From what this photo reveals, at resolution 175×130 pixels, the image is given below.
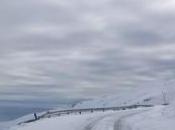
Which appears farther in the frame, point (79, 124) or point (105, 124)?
point (79, 124)

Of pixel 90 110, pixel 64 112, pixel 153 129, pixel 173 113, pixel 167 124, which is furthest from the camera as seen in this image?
pixel 90 110

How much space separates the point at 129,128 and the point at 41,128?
8.23 metres

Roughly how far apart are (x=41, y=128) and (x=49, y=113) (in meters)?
29.9

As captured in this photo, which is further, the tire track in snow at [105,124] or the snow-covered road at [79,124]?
the snow-covered road at [79,124]

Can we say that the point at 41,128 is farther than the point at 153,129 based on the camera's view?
Yes

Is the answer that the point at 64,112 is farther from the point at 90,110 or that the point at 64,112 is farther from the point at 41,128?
the point at 41,128

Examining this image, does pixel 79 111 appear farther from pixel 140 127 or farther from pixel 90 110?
pixel 140 127

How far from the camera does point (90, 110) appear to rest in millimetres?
91875

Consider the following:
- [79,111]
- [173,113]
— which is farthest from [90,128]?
[79,111]

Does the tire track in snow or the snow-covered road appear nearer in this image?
the tire track in snow

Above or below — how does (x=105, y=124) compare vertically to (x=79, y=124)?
below

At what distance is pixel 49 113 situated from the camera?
80125 mm

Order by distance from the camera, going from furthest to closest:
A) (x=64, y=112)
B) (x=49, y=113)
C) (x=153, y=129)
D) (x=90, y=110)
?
(x=90, y=110) → (x=64, y=112) → (x=49, y=113) → (x=153, y=129)

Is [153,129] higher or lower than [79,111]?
lower
